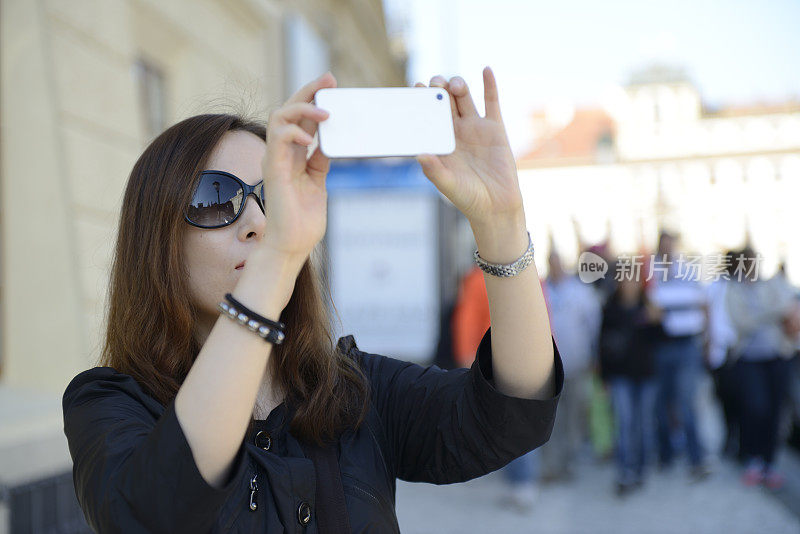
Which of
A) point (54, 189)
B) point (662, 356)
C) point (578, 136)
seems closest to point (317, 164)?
point (54, 189)

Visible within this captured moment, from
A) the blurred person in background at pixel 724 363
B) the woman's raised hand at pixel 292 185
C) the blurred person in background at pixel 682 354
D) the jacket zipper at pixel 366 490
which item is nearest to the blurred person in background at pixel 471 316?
the blurred person in background at pixel 682 354

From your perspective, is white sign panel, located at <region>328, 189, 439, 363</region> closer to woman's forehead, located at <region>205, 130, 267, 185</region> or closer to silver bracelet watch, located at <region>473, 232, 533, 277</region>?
woman's forehead, located at <region>205, 130, 267, 185</region>

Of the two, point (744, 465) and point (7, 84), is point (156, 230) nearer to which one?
point (7, 84)

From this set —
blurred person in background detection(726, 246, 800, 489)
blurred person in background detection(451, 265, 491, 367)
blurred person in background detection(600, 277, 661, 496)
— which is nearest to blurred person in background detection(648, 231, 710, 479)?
blurred person in background detection(600, 277, 661, 496)

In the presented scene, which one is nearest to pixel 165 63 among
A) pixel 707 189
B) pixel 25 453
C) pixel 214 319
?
pixel 25 453

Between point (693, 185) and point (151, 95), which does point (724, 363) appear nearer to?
point (693, 185)

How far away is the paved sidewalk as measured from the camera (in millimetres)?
4863

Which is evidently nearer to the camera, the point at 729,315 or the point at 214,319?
the point at 214,319

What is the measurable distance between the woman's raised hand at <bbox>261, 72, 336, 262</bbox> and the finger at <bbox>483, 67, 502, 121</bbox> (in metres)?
0.33

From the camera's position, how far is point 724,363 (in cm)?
627

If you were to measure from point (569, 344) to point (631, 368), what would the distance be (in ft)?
1.72

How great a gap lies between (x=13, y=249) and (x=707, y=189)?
13.8ft

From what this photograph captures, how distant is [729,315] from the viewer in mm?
5734

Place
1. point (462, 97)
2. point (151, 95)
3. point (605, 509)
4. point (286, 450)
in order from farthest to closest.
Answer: point (151, 95), point (605, 509), point (286, 450), point (462, 97)
